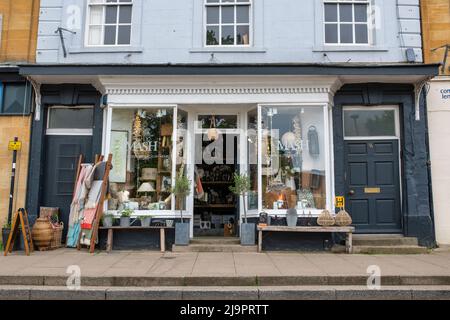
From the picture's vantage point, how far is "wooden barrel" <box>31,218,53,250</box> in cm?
871

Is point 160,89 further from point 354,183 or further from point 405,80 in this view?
point 405,80

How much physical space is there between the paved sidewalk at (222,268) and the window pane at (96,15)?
5763mm

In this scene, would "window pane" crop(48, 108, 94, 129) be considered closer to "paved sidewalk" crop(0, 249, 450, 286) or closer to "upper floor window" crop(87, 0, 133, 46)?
"upper floor window" crop(87, 0, 133, 46)

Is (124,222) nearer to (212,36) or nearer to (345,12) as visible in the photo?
(212,36)

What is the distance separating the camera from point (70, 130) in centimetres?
1005

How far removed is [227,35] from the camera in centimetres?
1000

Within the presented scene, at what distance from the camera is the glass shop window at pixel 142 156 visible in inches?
373

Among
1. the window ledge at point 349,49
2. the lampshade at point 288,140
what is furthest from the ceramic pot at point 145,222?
the window ledge at point 349,49

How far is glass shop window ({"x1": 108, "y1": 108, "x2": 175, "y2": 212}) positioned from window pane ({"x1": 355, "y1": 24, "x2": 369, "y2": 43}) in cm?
504

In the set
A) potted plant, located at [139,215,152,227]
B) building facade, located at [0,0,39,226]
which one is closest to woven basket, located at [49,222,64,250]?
building facade, located at [0,0,39,226]

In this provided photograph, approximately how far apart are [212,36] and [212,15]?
56 centimetres

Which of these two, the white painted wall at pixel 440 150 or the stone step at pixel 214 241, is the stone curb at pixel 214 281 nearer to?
the stone step at pixel 214 241

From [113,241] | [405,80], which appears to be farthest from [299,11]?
[113,241]

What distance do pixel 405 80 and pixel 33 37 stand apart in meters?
9.28
